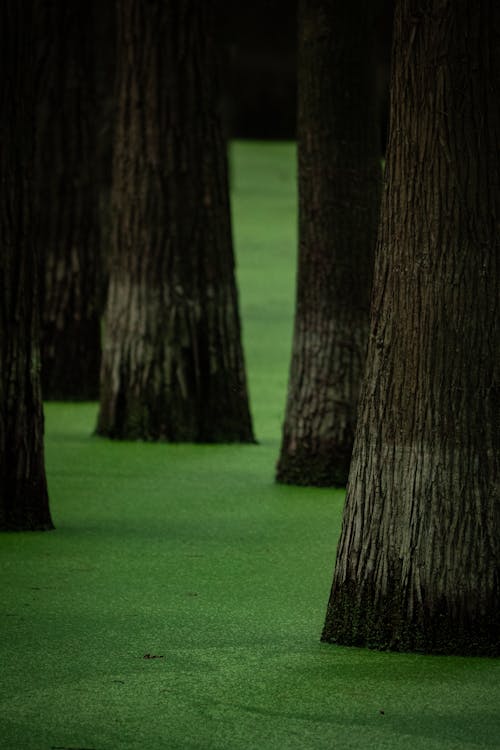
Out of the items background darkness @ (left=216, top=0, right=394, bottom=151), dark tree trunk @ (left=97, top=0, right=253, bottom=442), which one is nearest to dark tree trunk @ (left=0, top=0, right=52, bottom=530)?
dark tree trunk @ (left=97, top=0, right=253, bottom=442)

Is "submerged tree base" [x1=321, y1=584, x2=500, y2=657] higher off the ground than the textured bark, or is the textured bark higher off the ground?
the textured bark

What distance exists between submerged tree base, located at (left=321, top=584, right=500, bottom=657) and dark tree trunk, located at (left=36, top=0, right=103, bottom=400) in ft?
25.1

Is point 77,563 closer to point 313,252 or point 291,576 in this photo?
point 291,576

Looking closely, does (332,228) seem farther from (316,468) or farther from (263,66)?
(263,66)

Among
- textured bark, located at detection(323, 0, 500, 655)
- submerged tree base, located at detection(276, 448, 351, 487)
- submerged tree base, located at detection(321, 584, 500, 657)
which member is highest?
textured bark, located at detection(323, 0, 500, 655)

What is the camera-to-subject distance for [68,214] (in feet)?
39.5

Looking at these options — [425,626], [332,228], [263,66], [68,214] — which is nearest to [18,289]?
[332,228]

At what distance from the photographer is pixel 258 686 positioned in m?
4.09

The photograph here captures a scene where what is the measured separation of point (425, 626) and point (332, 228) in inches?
143

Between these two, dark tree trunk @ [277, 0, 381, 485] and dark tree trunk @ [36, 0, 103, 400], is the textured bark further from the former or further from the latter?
dark tree trunk @ [36, 0, 103, 400]

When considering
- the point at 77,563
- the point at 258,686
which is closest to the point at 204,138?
the point at 77,563

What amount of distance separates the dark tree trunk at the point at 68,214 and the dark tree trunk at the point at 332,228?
4306 millimetres

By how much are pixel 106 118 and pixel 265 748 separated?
41.1ft

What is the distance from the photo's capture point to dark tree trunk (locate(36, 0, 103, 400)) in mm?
11891
